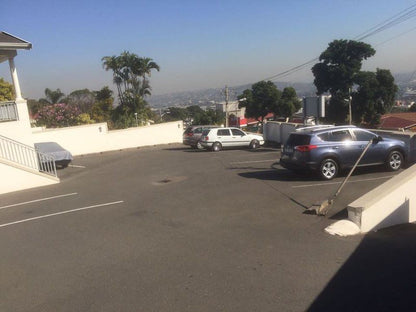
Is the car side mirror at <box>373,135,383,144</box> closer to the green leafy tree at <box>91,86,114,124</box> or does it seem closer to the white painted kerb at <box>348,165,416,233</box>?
the white painted kerb at <box>348,165,416,233</box>

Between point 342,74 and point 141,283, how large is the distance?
46.4 metres

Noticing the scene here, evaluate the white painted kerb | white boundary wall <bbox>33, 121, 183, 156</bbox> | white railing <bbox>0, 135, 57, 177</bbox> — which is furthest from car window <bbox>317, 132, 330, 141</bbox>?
white boundary wall <bbox>33, 121, 183, 156</bbox>

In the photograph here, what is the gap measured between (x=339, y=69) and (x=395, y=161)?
37.8m

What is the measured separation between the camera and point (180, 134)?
109 feet

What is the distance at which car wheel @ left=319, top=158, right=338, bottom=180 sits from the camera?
1167 cm

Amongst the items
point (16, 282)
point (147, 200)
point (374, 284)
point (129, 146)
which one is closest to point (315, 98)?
point (147, 200)

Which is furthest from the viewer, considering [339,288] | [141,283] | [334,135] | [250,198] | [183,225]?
[334,135]

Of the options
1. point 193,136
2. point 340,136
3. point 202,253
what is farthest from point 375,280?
point 193,136

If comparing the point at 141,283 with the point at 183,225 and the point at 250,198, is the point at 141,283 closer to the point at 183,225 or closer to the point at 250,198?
the point at 183,225

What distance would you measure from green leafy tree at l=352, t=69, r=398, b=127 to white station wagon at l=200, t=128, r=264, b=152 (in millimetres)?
25108

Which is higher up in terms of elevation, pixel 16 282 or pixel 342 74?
pixel 342 74

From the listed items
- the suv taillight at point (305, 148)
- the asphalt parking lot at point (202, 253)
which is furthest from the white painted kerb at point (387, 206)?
the suv taillight at point (305, 148)

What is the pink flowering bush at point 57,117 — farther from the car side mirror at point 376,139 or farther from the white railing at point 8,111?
the car side mirror at point 376,139

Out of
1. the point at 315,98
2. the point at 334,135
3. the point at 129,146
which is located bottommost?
the point at 129,146
